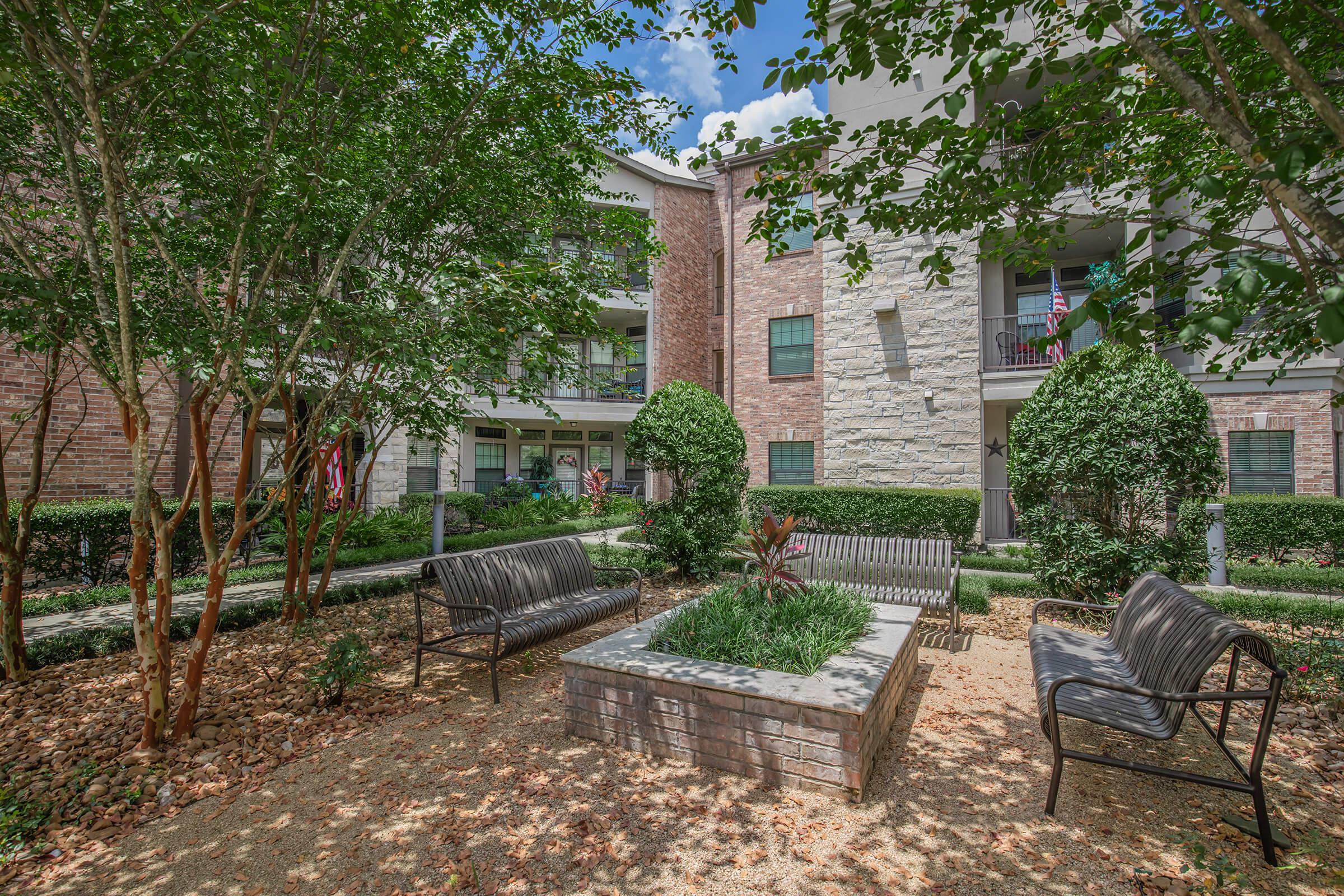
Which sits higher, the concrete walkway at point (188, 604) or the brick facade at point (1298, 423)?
the brick facade at point (1298, 423)

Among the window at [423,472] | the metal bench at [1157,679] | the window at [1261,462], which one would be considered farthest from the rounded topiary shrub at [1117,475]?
the window at [423,472]

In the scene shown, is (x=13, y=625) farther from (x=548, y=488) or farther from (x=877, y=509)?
(x=548, y=488)

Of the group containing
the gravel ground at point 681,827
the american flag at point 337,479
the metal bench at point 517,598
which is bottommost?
the gravel ground at point 681,827

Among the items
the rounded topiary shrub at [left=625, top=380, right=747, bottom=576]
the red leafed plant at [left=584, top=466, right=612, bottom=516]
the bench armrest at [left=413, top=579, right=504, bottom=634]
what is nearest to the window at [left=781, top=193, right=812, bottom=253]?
the rounded topiary shrub at [left=625, top=380, right=747, bottom=576]

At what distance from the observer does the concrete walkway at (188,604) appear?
593cm

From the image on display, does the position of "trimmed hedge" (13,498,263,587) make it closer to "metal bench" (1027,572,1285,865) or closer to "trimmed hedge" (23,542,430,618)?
"trimmed hedge" (23,542,430,618)

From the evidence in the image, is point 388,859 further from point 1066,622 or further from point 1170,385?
point 1170,385

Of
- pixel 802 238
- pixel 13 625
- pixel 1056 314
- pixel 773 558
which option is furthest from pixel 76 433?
pixel 1056 314

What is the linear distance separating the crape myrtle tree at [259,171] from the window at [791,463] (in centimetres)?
1012

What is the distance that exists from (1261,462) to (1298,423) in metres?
0.88

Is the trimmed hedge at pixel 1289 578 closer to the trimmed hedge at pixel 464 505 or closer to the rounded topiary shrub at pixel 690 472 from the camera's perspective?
the rounded topiary shrub at pixel 690 472

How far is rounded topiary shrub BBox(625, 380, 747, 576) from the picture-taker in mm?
8867

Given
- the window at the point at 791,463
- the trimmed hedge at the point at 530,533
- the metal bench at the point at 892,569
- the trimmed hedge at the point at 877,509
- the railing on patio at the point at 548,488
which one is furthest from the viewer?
the railing on patio at the point at 548,488

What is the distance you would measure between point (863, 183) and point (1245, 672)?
5376 millimetres
